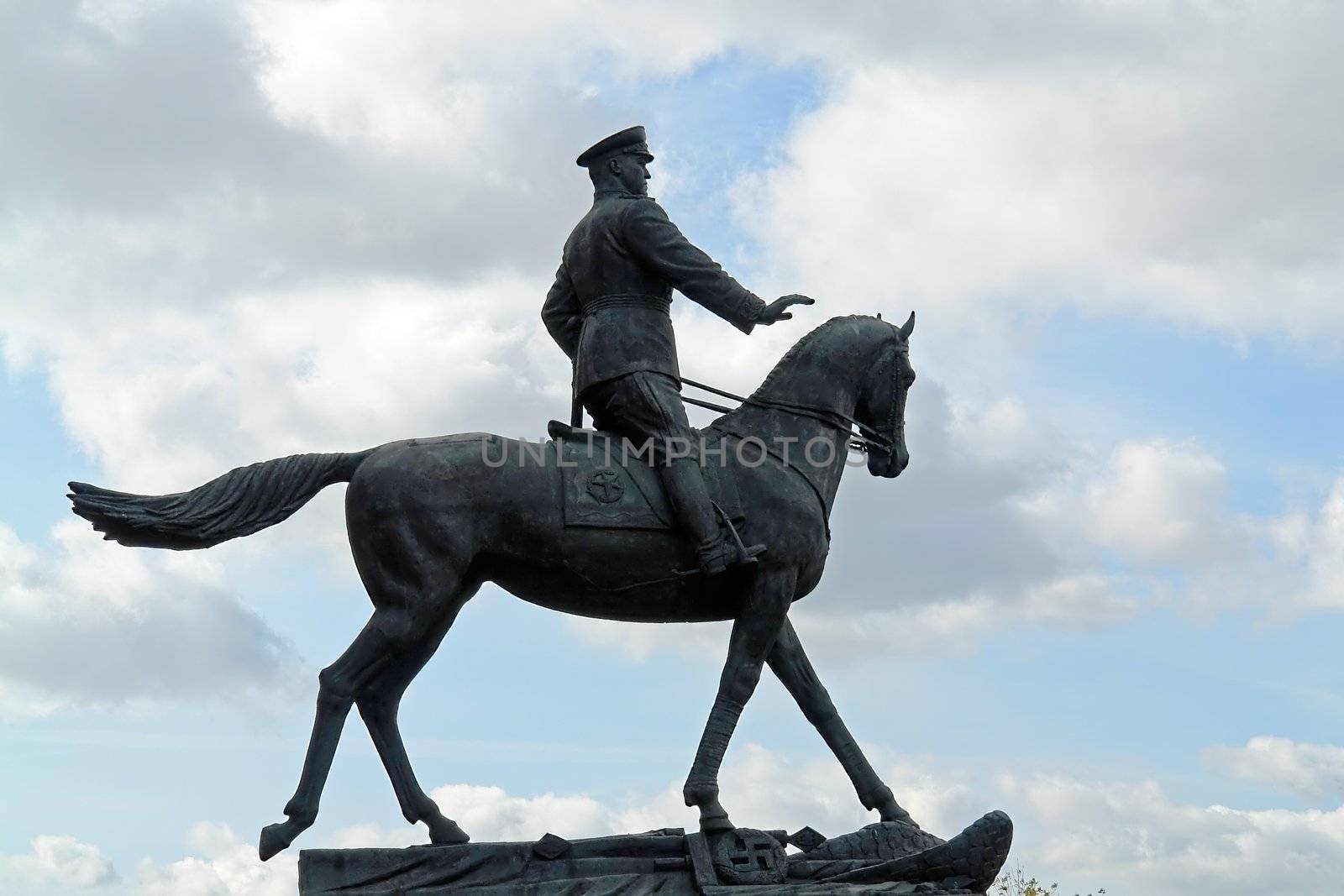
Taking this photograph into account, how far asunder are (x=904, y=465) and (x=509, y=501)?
258 centimetres

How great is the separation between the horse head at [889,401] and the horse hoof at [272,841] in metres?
4.13

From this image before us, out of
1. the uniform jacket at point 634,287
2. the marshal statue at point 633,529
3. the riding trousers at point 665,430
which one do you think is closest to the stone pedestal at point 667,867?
the marshal statue at point 633,529

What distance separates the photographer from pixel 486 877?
1020cm

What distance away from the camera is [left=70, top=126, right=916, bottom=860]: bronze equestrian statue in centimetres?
1033

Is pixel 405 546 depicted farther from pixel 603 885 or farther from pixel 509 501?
pixel 603 885

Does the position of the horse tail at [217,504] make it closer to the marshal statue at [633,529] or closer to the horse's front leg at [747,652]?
the marshal statue at [633,529]

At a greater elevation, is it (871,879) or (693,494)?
(693,494)

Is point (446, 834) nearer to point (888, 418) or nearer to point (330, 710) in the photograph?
point (330, 710)

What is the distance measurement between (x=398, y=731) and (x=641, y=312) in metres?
2.88

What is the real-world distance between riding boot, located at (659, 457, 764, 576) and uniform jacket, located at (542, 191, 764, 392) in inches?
29.6

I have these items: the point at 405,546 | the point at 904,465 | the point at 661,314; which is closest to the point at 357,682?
the point at 405,546

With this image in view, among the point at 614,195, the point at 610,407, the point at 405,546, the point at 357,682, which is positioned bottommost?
the point at 357,682

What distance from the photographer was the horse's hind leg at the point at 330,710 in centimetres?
1024

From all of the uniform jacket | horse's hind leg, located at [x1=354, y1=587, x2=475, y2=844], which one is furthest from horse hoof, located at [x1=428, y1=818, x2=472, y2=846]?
the uniform jacket
